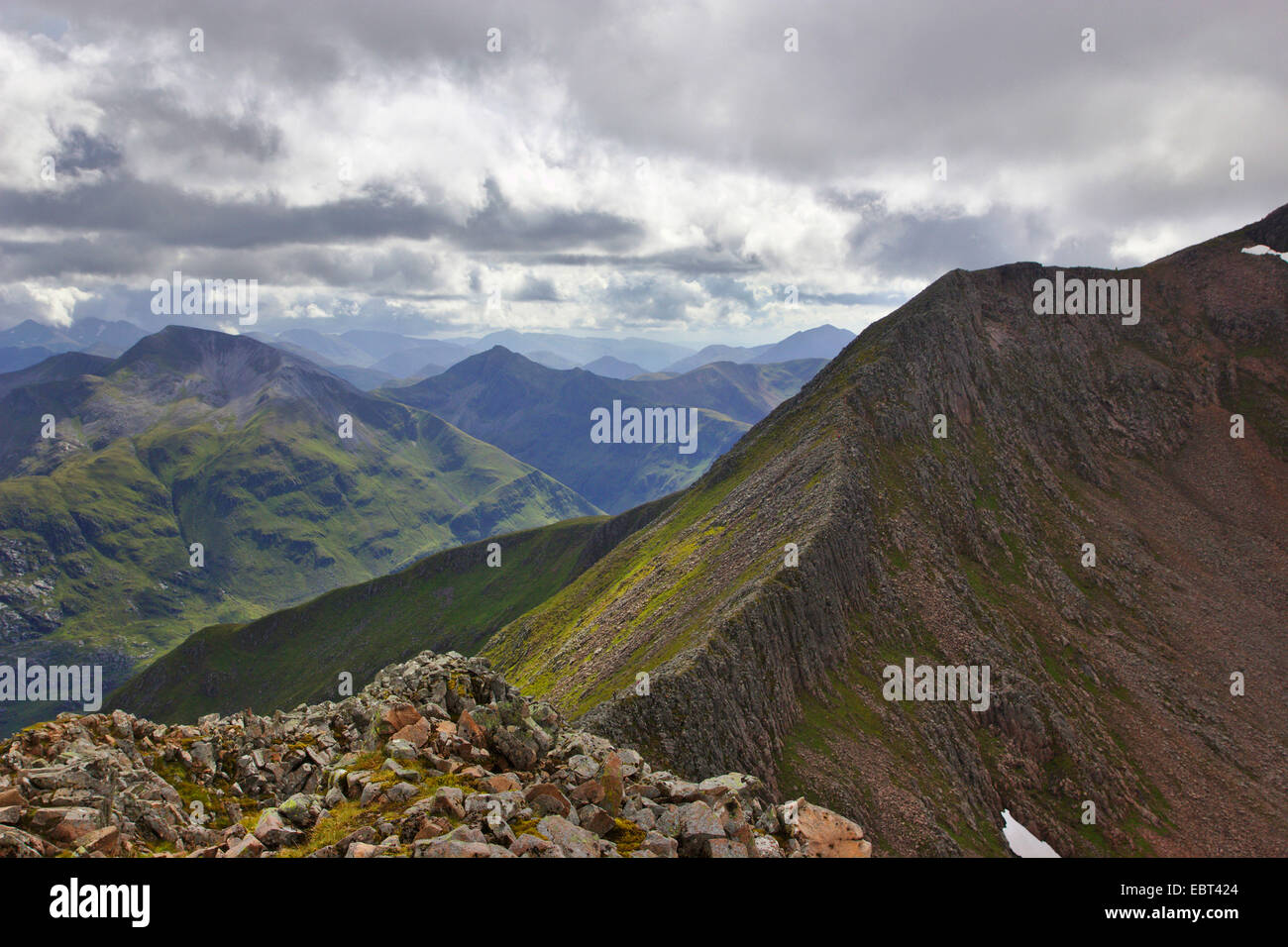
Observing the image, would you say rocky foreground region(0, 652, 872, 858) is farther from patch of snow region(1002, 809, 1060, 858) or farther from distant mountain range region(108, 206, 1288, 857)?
patch of snow region(1002, 809, 1060, 858)

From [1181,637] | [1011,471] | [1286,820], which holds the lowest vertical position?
[1286,820]

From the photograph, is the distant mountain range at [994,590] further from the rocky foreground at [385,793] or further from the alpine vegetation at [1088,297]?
the rocky foreground at [385,793]

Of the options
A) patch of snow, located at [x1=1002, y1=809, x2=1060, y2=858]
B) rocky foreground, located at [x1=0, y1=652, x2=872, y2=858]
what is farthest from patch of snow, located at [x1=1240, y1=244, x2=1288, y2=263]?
rocky foreground, located at [x1=0, y1=652, x2=872, y2=858]

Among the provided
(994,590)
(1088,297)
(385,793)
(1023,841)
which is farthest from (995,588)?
(1088,297)

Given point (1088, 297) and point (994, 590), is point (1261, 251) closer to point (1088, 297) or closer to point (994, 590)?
point (1088, 297)
